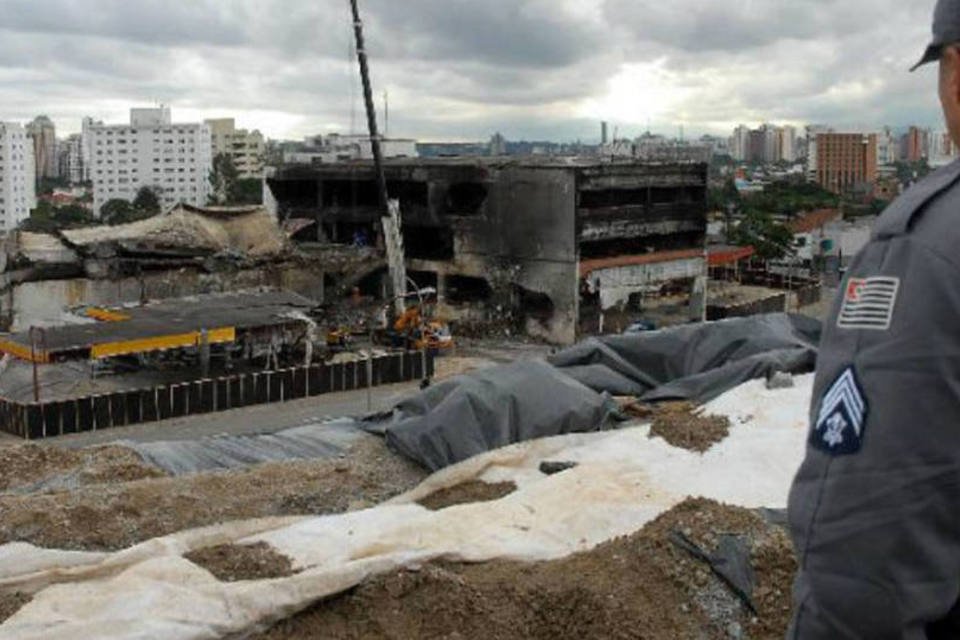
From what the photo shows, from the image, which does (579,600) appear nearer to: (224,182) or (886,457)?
(886,457)

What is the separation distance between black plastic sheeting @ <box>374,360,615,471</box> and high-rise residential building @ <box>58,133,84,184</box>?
170949 mm

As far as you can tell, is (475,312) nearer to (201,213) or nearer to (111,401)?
(201,213)

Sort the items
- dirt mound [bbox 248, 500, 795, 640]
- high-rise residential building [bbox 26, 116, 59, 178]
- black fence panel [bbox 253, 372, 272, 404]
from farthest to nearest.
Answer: high-rise residential building [bbox 26, 116, 59, 178] < black fence panel [bbox 253, 372, 272, 404] < dirt mound [bbox 248, 500, 795, 640]

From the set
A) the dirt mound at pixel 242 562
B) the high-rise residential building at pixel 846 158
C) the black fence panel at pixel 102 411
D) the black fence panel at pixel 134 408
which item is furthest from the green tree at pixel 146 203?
the dirt mound at pixel 242 562

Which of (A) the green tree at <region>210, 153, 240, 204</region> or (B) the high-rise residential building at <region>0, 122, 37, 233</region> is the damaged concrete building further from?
(B) the high-rise residential building at <region>0, 122, 37, 233</region>

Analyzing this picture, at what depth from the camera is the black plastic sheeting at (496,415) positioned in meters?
10.0

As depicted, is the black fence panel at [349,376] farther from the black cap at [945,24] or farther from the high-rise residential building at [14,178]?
the high-rise residential building at [14,178]

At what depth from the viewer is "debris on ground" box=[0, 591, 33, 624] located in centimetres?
586

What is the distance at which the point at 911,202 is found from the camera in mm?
1494

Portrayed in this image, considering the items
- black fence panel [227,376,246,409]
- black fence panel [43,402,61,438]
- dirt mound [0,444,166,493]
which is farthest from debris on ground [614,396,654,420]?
black fence panel [227,376,246,409]

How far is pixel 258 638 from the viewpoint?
5.66 meters

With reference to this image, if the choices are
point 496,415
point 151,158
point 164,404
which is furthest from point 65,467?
point 151,158

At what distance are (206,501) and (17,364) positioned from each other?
21.5 metres

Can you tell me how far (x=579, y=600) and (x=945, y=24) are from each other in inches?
188
